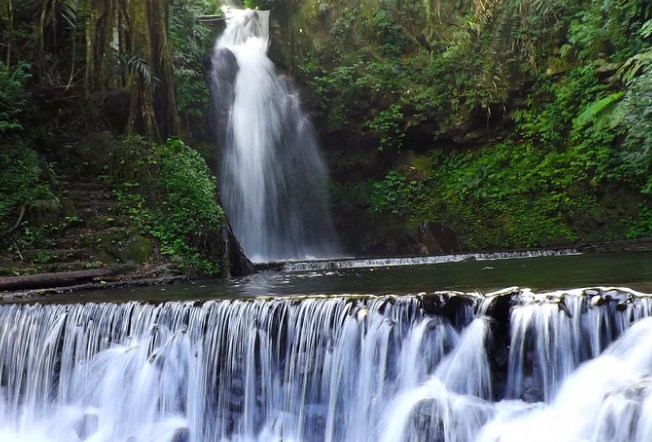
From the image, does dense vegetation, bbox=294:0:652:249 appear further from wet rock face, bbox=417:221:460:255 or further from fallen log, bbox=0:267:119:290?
fallen log, bbox=0:267:119:290

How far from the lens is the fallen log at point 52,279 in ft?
28.0

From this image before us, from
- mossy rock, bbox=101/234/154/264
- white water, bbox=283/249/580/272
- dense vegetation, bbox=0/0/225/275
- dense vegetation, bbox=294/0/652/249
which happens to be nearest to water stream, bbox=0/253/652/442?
mossy rock, bbox=101/234/154/264

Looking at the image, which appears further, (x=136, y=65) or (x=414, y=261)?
(x=136, y=65)

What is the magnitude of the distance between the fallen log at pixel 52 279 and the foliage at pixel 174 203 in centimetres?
135

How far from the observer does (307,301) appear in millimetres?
5879

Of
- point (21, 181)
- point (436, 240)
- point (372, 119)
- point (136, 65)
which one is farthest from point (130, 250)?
point (372, 119)

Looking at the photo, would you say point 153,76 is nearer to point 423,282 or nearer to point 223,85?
point 223,85

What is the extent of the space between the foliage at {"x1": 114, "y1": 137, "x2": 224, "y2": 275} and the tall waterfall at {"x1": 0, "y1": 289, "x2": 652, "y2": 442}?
148 inches

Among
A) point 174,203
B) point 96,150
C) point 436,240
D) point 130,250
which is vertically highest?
point 96,150

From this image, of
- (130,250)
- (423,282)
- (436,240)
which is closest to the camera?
(423,282)

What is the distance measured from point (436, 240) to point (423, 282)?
767 centimetres

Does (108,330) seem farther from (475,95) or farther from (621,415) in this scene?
(475,95)

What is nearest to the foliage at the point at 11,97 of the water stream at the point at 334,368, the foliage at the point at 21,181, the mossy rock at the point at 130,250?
the foliage at the point at 21,181

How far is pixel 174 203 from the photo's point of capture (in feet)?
36.8
